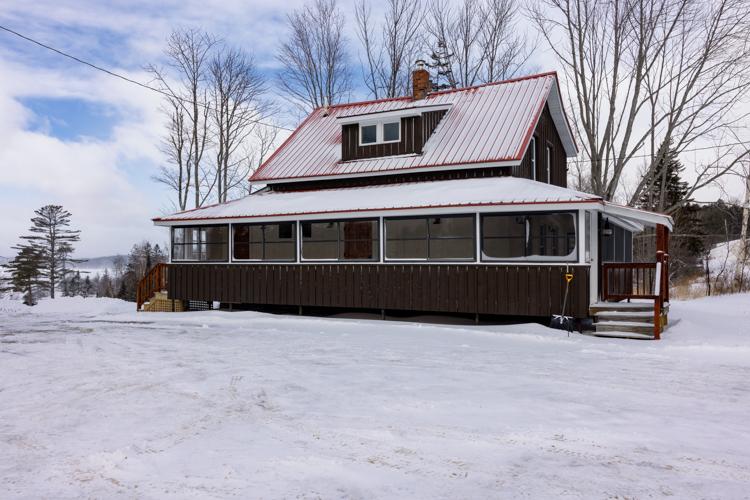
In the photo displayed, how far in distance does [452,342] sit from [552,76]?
1177cm

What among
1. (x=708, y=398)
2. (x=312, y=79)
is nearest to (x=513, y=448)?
(x=708, y=398)

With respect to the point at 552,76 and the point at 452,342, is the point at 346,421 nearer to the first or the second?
the point at 452,342

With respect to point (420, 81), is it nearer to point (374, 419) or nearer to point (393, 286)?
point (393, 286)

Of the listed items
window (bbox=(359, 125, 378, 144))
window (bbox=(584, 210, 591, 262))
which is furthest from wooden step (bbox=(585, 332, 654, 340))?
window (bbox=(359, 125, 378, 144))

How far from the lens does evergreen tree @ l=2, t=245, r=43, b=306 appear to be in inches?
2464

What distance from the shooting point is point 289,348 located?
10.6 metres

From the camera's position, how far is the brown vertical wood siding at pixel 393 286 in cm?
1315

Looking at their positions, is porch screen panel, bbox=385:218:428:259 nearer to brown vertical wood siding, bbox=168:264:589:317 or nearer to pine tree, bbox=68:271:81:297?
brown vertical wood siding, bbox=168:264:589:317

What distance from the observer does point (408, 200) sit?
1509 cm

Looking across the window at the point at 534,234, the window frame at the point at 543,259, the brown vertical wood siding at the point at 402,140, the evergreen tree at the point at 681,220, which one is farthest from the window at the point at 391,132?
the evergreen tree at the point at 681,220

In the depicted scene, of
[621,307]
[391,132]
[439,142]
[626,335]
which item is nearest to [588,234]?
[621,307]

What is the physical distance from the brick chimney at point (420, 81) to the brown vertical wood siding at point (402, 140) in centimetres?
165

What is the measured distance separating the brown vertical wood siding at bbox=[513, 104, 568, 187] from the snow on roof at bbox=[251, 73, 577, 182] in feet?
1.77

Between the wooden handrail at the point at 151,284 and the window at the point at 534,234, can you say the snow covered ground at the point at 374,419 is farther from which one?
the wooden handrail at the point at 151,284
